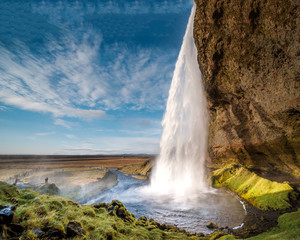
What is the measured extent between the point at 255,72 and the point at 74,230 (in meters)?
16.8

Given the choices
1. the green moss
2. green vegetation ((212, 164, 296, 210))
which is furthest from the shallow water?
the green moss

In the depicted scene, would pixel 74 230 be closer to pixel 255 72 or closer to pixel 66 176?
pixel 255 72

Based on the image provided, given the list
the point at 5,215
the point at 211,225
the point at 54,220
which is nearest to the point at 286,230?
the point at 211,225

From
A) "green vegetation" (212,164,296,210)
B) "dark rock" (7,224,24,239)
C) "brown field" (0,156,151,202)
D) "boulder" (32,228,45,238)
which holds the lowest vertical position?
"brown field" (0,156,151,202)

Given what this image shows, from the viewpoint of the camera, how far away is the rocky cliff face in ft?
32.9

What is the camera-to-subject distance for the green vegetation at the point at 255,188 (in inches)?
518

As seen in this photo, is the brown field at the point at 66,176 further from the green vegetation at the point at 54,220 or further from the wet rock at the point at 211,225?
the wet rock at the point at 211,225

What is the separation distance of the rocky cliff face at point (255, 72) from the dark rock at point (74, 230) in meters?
15.8

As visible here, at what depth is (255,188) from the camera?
57.0ft

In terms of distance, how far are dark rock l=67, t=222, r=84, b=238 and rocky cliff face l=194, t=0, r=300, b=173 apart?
1577cm

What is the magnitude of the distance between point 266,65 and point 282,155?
10.8m

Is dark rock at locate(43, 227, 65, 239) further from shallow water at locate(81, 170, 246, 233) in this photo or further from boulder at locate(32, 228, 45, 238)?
shallow water at locate(81, 170, 246, 233)

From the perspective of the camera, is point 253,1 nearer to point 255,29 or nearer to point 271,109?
point 255,29

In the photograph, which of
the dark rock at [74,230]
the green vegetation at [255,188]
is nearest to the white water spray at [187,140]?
the green vegetation at [255,188]
